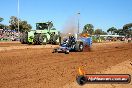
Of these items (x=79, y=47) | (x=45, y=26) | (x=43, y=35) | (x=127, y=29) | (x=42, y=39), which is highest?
(x=127, y=29)

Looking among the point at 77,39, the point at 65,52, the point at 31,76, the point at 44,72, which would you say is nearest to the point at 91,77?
the point at 31,76

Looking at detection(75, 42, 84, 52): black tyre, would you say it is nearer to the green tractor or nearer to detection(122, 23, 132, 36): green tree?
the green tractor

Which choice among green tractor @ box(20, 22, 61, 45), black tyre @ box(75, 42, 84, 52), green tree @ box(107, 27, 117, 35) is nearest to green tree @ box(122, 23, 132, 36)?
green tree @ box(107, 27, 117, 35)

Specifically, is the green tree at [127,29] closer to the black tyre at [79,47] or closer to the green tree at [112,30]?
the green tree at [112,30]

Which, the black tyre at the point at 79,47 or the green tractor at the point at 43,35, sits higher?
the green tractor at the point at 43,35

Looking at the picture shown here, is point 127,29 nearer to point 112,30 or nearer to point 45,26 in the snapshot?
point 112,30

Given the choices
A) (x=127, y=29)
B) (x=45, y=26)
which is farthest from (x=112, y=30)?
(x=45, y=26)

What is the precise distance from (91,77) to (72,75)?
7.04 metres

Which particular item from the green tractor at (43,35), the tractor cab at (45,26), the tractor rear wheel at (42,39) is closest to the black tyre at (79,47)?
the green tractor at (43,35)

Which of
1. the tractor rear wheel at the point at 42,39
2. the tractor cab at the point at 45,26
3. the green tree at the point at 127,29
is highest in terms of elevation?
the green tree at the point at 127,29

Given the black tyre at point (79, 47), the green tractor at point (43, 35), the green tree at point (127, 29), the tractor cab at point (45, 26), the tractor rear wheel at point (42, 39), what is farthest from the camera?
the green tree at point (127, 29)

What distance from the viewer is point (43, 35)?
114 ft

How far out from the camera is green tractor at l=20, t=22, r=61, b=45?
3472 centimetres

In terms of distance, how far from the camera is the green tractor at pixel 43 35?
114 feet
